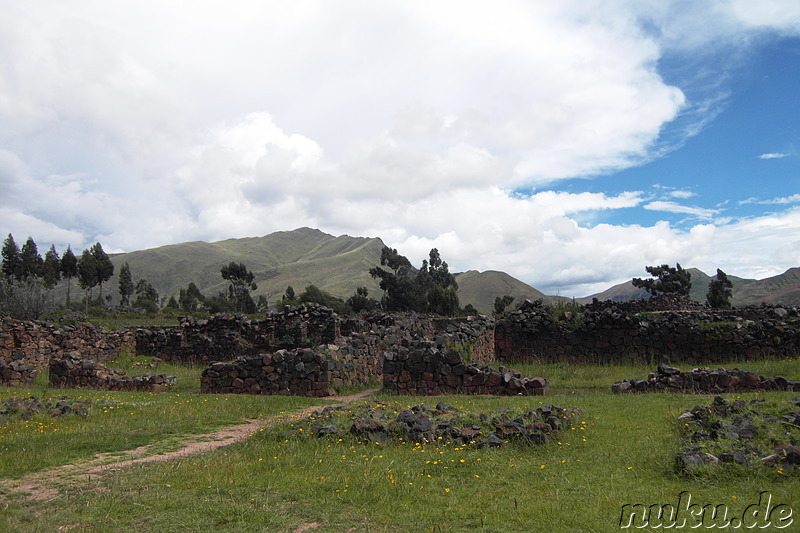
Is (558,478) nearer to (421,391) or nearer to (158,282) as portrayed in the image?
(421,391)

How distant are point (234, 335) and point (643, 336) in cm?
1855

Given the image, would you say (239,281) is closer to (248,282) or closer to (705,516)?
(248,282)

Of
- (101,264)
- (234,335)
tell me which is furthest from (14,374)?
(101,264)

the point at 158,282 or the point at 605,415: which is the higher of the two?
the point at 158,282

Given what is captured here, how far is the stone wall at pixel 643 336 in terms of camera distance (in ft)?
64.3

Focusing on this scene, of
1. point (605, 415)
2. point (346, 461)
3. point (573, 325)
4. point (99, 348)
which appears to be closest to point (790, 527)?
point (346, 461)

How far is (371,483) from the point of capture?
6703 millimetres

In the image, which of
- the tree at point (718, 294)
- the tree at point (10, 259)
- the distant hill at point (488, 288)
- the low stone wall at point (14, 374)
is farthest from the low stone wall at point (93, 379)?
the distant hill at point (488, 288)

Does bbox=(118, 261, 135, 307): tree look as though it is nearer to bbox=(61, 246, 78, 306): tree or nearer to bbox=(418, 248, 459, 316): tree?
bbox=(61, 246, 78, 306): tree

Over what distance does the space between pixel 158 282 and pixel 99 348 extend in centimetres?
17373

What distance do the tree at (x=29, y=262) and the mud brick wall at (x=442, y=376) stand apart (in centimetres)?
7173

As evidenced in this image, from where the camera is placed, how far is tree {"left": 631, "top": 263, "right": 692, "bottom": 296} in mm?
62938

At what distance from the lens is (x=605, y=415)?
1078cm

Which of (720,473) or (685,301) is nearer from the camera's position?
(720,473)
